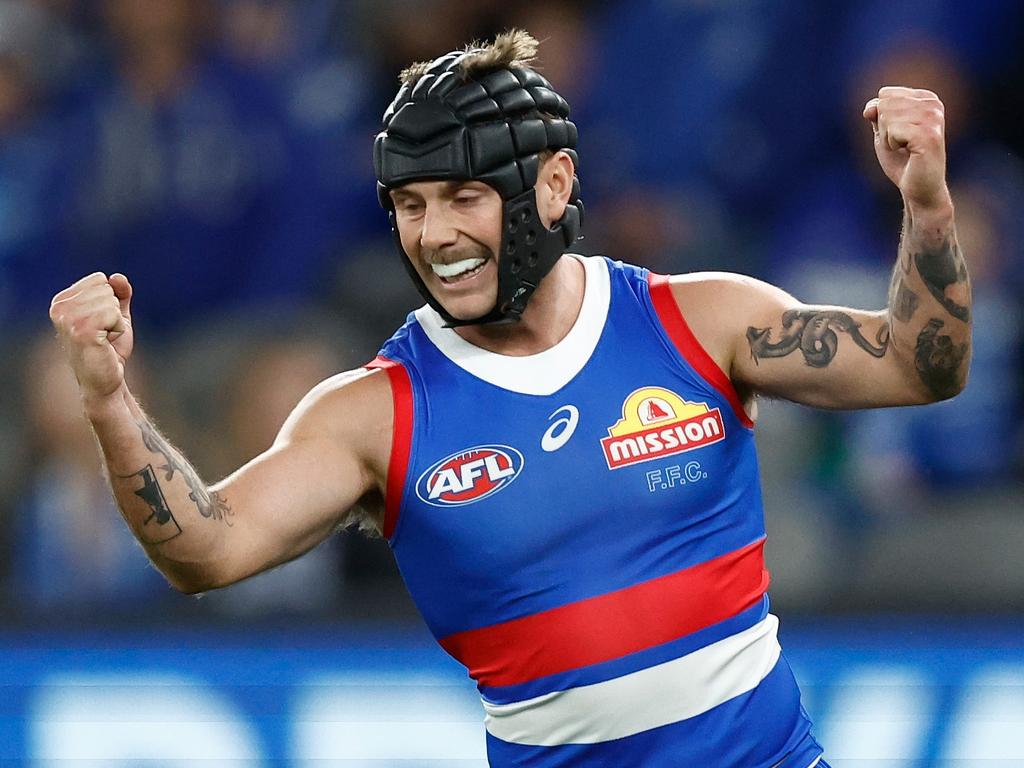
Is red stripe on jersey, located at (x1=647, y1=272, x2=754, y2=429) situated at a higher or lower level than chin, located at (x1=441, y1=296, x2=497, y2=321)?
lower

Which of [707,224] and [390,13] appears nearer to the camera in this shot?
[707,224]

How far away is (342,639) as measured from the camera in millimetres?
5988

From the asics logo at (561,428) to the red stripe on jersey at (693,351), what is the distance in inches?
10.8

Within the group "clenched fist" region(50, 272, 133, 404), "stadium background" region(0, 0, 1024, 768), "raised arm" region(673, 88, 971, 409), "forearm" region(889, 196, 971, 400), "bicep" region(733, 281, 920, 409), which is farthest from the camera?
"stadium background" region(0, 0, 1024, 768)

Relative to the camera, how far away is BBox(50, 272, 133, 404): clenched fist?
3262mm

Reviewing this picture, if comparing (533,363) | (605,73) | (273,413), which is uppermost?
(605,73)

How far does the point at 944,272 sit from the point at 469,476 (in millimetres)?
1052

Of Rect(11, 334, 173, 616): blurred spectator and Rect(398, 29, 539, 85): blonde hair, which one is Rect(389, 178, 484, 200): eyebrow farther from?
Rect(11, 334, 173, 616): blurred spectator

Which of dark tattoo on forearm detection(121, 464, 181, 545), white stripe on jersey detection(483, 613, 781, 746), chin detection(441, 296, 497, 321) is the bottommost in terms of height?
white stripe on jersey detection(483, 613, 781, 746)

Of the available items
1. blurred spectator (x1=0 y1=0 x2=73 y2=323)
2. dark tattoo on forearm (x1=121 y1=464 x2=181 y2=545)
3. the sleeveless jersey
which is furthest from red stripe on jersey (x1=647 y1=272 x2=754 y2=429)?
blurred spectator (x1=0 y1=0 x2=73 y2=323)

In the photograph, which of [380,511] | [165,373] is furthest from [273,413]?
[380,511]

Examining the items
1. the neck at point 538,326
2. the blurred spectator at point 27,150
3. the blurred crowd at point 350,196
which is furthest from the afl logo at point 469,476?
the blurred spectator at point 27,150

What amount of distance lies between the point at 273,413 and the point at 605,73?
2.26 metres

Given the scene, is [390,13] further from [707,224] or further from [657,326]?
[657,326]
